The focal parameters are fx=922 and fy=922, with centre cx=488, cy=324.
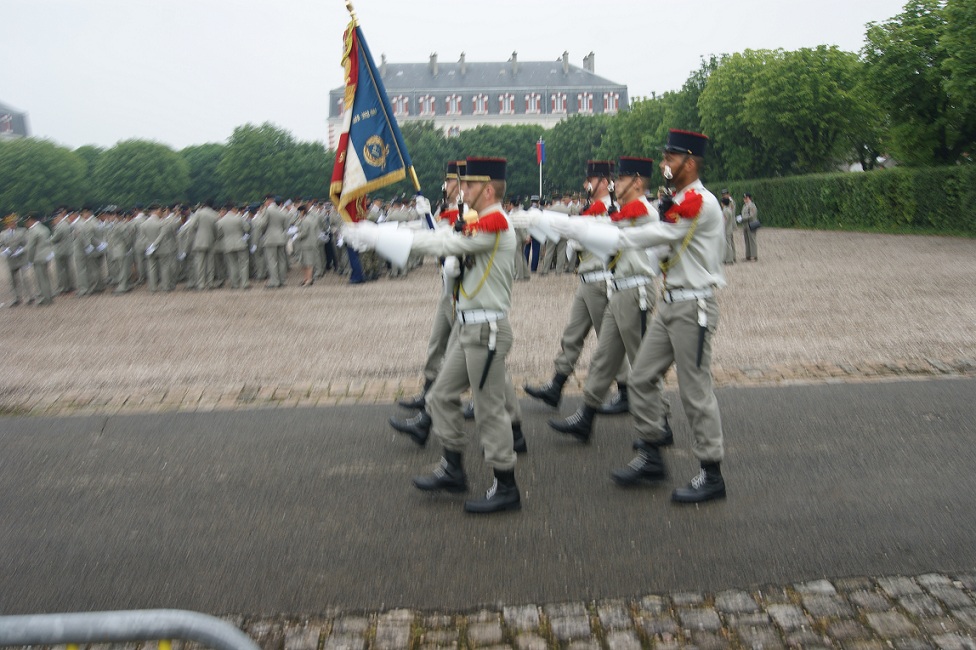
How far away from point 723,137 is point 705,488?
46.1 meters

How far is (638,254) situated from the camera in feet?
22.6

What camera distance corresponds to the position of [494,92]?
4813 inches

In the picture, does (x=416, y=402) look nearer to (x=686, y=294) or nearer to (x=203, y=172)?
(x=686, y=294)

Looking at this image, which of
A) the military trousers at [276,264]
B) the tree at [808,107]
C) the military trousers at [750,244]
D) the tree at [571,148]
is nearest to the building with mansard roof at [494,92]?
the tree at [571,148]

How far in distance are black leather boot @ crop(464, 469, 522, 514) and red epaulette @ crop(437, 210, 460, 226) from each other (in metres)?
1.75

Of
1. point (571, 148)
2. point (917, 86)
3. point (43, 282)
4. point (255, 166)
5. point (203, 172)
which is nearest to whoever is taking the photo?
point (43, 282)

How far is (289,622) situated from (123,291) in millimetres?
17931

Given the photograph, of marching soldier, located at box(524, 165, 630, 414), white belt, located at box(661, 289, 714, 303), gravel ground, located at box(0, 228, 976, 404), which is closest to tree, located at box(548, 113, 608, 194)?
gravel ground, located at box(0, 228, 976, 404)

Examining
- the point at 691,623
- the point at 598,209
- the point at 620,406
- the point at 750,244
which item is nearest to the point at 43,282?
the point at 598,209

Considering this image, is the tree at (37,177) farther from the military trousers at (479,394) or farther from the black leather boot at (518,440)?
the military trousers at (479,394)

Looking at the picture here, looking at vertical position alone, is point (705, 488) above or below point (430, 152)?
below

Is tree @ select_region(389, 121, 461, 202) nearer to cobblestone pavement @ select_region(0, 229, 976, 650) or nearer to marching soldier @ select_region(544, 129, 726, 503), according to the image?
cobblestone pavement @ select_region(0, 229, 976, 650)

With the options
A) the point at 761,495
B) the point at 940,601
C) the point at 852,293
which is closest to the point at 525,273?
the point at 852,293

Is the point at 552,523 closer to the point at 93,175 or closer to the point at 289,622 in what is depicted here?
the point at 289,622
